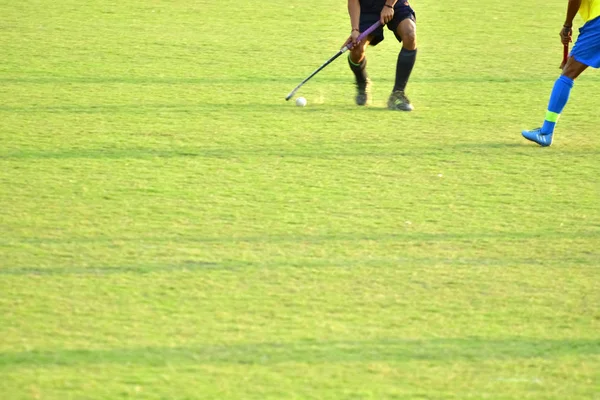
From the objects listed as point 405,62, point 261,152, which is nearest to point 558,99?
point 405,62

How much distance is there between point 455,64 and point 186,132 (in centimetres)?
333

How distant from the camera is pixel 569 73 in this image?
7.21m

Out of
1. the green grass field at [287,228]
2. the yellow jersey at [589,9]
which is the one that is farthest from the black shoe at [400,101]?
the yellow jersey at [589,9]

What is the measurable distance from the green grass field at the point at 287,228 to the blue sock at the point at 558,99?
0.25 metres

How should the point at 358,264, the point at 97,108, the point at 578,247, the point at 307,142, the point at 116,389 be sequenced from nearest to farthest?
the point at 116,389, the point at 358,264, the point at 578,247, the point at 307,142, the point at 97,108

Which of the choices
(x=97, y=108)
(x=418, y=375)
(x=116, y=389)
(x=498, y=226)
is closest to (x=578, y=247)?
(x=498, y=226)

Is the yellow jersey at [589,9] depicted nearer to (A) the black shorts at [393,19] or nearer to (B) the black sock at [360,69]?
(A) the black shorts at [393,19]

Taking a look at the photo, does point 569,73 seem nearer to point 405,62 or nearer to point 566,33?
point 566,33

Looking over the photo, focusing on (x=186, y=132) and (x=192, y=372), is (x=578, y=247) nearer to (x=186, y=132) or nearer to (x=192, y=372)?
(x=192, y=372)

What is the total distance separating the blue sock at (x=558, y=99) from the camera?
7.17 meters

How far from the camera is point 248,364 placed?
4.04 meters

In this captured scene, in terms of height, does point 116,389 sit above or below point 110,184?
above

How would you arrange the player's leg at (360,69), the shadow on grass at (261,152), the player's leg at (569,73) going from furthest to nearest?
the player's leg at (360,69) → the player's leg at (569,73) → the shadow on grass at (261,152)

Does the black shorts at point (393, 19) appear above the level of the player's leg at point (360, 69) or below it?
above
